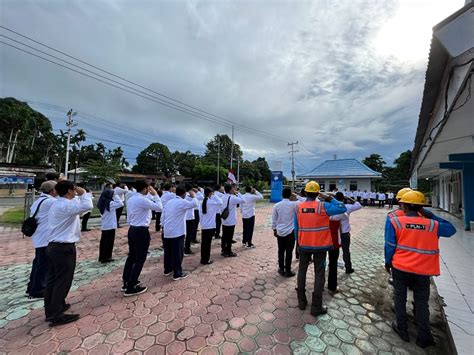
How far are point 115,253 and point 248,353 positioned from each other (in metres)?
4.58

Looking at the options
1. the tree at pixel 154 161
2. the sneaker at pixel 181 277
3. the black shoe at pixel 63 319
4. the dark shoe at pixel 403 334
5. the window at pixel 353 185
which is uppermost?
the tree at pixel 154 161

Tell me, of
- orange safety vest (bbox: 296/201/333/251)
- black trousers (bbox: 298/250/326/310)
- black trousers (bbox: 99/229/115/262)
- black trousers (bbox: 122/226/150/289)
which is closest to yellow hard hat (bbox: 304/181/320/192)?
orange safety vest (bbox: 296/201/333/251)

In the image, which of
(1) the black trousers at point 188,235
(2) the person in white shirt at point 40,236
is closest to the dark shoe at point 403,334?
(1) the black trousers at point 188,235

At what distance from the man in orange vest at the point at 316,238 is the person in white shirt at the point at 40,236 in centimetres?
382

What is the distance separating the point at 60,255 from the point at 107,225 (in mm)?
2296

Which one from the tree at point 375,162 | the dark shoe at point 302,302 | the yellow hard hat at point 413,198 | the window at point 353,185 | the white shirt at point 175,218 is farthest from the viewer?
the tree at point 375,162

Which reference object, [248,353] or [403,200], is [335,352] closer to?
[248,353]

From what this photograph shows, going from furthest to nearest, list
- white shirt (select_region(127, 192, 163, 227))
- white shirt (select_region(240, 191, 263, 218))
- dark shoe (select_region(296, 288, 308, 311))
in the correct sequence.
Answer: white shirt (select_region(240, 191, 263, 218)), white shirt (select_region(127, 192, 163, 227)), dark shoe (select_region(296, 288, 308, 311))

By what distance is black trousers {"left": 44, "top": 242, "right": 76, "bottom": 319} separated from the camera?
8.70 ft

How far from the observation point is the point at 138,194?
3.63 meters

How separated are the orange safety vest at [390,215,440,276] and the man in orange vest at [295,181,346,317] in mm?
705

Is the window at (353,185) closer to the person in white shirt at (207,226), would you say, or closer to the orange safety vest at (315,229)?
the person in white shirt at (207,226)

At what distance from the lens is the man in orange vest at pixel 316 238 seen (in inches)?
115

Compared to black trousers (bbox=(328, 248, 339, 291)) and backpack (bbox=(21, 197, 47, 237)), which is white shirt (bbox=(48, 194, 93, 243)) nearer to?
backpack (bbox=(21, 197, 47, 237))
